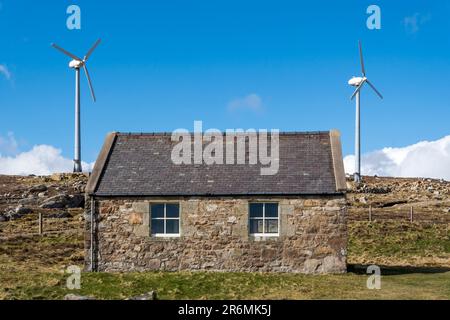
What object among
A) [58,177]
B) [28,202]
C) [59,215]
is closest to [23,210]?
[59,215]

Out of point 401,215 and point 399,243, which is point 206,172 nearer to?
point 399,243

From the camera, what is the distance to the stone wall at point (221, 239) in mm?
23078

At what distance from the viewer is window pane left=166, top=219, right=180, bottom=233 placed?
2373cm

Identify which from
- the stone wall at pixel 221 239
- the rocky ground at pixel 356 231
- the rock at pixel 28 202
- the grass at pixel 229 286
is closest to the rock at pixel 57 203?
the rocky ground at pixel 356 231

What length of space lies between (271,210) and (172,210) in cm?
379

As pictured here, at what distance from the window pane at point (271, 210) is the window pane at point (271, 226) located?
0.62ft

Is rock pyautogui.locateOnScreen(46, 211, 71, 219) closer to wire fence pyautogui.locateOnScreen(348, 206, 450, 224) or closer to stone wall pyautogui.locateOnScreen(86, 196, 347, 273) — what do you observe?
wire fence pyautogui.locateOnScreen(348, 206, 450, 224)

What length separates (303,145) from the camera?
85.4 feet

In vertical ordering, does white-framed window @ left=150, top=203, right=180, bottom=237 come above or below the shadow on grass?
above

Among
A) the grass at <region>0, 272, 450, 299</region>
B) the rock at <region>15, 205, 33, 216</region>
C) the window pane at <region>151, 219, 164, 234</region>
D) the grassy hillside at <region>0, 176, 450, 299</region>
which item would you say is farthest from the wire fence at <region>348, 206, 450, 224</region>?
the rock at <region>15, 205, 33, 216</region>

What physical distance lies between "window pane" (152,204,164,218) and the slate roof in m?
0.55

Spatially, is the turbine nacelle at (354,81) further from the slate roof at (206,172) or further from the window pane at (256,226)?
the window pane at (256,226)

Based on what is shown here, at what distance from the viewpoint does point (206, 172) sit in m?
24.9
